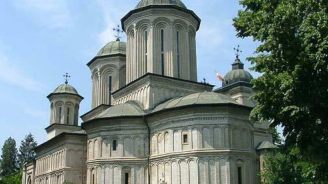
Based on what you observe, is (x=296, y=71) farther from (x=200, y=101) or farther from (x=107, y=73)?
(x=107, y=73)

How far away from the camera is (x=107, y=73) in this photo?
36625mm

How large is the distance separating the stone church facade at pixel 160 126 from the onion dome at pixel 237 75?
28.5 feet

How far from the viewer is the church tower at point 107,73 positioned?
36.2 meters

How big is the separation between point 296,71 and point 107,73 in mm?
26280

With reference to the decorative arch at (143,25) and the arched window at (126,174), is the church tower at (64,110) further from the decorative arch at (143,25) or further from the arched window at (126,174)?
the arched window at (126,174)

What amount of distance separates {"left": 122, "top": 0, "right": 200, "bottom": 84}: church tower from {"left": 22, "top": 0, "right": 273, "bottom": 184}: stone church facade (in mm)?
65

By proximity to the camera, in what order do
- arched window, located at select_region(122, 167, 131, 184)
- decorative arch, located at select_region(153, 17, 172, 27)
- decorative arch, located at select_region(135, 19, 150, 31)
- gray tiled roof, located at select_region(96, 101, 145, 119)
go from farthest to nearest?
1. decorative arch, located at select_region(135, 19, 150, 31)
2. decorative arch, located at select_region(153, 17, 172, 27)
3. gray tiled roof, located at select_region(96, 101, 145, 119)
4. arched window, located at select_region(122, 167, 131, 184)

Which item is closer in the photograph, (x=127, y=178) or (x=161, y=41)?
(x=127, y=178)

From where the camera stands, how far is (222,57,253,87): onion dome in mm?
39281

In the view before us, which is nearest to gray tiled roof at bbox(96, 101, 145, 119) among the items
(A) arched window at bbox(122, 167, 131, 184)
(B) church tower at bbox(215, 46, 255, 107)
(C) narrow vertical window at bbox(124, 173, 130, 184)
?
(A) arched window at bbox(122, 167, 131, 184)

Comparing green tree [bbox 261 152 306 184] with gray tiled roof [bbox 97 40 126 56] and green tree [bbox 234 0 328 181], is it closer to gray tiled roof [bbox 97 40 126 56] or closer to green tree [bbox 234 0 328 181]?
green tree [bbox 234 0 328 181]

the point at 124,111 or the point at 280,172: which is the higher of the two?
the point at 124,111

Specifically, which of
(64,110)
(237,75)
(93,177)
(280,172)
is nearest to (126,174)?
(93,177)

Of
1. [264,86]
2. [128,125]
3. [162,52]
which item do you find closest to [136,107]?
[128,125]
